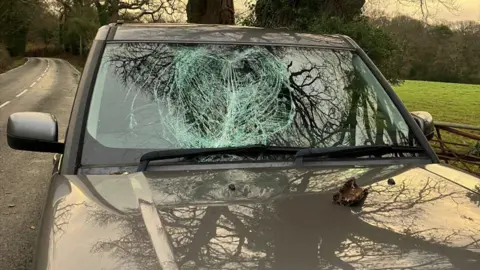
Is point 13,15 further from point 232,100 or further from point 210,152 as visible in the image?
point 210,152

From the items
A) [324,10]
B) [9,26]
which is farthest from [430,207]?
[9,26]

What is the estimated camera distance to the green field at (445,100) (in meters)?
24.1

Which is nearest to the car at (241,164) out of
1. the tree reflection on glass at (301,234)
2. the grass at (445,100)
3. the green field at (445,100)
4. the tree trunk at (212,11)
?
the tree reflection on glass at (301,234)

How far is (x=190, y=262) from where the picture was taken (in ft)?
4.59

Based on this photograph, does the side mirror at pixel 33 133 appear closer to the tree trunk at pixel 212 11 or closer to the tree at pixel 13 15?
the tree trunk at pixel 212 11

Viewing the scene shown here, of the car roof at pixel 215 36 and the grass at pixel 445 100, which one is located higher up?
the car roof at pixel 215 36

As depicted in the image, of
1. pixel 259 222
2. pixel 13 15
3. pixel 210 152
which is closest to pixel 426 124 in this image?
pixel 210 152

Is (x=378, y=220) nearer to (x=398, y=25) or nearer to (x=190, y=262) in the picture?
(x=190, y=262)

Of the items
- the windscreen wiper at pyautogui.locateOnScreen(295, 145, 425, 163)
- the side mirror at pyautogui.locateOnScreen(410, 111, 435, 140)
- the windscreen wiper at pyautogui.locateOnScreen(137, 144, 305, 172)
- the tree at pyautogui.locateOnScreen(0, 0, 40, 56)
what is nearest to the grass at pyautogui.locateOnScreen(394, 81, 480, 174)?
the side mirror at pyautogui.locateOnScreen(410, 111, 435, 140)

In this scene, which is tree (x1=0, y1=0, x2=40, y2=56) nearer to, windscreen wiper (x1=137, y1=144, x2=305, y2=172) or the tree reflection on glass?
windscreen wiper (x1=137, y1=144, x2=305, y2=172)

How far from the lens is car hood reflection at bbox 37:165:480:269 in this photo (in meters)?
1.44

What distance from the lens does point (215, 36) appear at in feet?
9.45

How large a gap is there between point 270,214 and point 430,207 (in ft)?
2.02

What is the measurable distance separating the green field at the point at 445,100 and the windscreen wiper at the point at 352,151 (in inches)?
739
